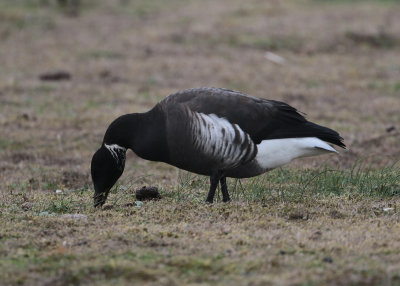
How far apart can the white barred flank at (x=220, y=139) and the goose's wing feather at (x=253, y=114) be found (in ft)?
0.22

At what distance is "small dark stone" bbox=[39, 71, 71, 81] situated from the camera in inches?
627

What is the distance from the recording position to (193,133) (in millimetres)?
6344

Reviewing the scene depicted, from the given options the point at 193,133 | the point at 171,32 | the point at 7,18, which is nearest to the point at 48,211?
the point at 193,133

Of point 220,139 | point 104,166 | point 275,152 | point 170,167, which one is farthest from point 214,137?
point 170,167

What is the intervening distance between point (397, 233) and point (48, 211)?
10.4 ft

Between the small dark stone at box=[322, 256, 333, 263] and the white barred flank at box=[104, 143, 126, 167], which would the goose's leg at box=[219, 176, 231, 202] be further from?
the small dark stone at box=[322, 256, 333, 263]

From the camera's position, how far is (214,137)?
632 cm

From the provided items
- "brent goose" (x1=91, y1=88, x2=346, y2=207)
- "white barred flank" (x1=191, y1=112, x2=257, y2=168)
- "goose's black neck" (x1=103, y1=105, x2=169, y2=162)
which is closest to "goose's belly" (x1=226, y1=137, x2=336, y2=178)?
"brent goose" (x1=91, y1=88, x2=346, y2=207)

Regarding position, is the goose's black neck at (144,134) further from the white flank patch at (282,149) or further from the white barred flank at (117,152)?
the white flank patch at (282,149)

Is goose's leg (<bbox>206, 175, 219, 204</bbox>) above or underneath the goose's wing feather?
underneath

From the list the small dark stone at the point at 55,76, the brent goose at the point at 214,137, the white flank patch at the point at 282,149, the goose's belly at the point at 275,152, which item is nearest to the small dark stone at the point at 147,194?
the brent goose at the point at 214,137

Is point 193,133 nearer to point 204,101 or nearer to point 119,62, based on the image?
point 204,101

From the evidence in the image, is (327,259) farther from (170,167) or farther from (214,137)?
(170,167)

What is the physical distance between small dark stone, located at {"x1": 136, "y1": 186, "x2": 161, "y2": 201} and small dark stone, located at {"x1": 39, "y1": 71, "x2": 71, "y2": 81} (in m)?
9.57
